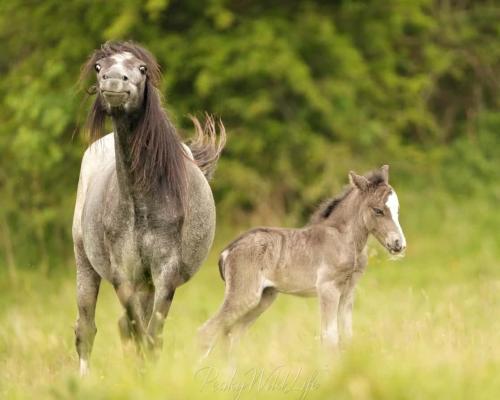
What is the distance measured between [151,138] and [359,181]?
1.68 metres

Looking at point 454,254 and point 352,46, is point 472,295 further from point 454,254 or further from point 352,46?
point 352,46

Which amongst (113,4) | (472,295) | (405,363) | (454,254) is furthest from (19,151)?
(405,363)

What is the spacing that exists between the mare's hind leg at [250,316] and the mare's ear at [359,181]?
0.98 meters

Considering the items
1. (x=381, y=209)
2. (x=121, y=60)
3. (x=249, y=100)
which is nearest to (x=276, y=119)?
(x=249, y=100)

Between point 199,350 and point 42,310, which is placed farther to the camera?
point 42,310

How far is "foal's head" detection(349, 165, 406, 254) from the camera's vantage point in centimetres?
766

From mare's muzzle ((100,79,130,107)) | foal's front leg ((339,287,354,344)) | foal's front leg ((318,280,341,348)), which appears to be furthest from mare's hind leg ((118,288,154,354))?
mare's muzzle ((100,79,130,107))

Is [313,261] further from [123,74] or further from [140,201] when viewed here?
[123,74]

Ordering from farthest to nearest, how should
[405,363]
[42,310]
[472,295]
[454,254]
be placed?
[454,254] → [42,310] → [472,295] → [405,363]

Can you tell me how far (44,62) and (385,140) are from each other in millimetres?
5330

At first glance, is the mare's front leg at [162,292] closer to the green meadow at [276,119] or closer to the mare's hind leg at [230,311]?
the mare's hind leg at [230,311]

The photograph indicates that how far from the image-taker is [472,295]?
→ 10406 mm

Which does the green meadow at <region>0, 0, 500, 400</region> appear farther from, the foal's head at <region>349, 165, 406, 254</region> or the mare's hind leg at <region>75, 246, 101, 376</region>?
the foal's head at <region>349, 165, 406, 254</region>

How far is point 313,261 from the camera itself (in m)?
8.00
